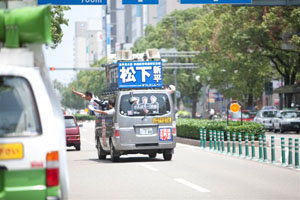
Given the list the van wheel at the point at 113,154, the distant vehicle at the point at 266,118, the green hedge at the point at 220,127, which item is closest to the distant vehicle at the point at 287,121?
the distant vehicle at the point at 266,118

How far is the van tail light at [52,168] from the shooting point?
25.5 feet

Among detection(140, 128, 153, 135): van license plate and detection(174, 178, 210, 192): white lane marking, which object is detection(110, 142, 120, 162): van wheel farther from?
detection(174, 178, 210, 192): white lane marking

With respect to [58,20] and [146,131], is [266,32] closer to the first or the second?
[58,20]

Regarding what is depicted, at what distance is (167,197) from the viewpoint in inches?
513

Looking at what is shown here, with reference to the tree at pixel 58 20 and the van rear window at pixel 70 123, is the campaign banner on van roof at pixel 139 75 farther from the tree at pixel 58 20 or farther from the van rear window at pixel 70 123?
the tree at pixel 58 20

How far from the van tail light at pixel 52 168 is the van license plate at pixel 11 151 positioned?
273mm

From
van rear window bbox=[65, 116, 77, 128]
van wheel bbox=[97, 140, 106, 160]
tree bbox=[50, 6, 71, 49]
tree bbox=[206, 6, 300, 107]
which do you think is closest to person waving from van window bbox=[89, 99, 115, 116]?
van wheel bbox=[97, 140, 106, 160]

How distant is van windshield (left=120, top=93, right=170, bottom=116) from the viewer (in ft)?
71.7

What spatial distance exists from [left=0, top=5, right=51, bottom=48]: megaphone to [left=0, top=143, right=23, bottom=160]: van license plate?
37.8 inches

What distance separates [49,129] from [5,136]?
42cm

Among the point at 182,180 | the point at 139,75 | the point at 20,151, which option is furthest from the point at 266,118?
the point at 20,151

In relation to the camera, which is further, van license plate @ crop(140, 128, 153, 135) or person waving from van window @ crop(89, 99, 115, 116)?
van license plate @ crop(140, 128, 153, 135)

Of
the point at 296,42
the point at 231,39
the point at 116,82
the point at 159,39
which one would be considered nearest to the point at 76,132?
the point at 116,82

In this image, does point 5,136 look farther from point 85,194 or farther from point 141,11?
point 141,11
